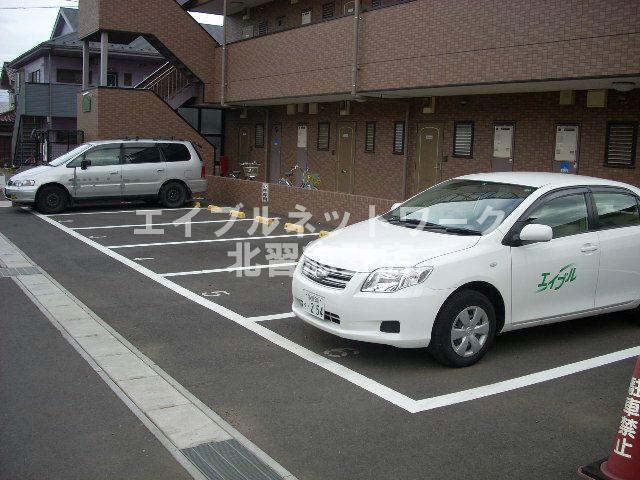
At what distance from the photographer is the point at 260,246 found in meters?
12.5

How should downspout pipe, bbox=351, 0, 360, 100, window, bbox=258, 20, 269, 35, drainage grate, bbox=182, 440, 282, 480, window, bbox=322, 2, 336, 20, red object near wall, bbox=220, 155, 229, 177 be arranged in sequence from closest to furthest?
drainage grate, bbox=182, 440, 282, 480 → downspout pipe, bbox=351, 0, 360, 100 → window, bbox=322, 2, 336, 20 → window, bbox=258, 20, 269, 35 → red object near wall, bbox=220, 155, 229, 177

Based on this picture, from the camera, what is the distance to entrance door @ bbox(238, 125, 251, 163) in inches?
963

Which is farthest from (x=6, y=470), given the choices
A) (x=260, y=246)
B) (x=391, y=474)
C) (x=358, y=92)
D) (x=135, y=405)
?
(x=358, y=92)

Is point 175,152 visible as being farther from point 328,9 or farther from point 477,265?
point 477,265

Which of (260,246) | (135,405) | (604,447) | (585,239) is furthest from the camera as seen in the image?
(260,246)

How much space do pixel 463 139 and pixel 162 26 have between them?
36.6 feet

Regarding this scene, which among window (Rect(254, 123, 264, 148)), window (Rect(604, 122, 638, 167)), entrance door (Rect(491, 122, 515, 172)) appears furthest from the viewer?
window (Rect(254, 123, 264, 148))

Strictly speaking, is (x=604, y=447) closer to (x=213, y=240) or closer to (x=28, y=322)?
(x=28, y=322)

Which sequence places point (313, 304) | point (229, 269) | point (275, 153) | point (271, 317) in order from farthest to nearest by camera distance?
point (275, 153) → point (229, 269) → point (271, 317) → point (313, 304)

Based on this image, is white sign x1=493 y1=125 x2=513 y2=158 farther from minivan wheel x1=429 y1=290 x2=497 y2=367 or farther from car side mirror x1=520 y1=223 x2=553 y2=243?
minivan wheel x1=429 y1=290 x2=497 y2=367

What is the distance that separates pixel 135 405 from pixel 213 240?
8.04m

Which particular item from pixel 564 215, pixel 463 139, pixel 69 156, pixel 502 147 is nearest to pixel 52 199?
pixel 69 156

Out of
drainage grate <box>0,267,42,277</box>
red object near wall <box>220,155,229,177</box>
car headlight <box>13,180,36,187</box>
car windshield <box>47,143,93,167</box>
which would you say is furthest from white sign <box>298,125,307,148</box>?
drainage grate <box>0,267,42,277</box>

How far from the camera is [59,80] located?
32.5m
